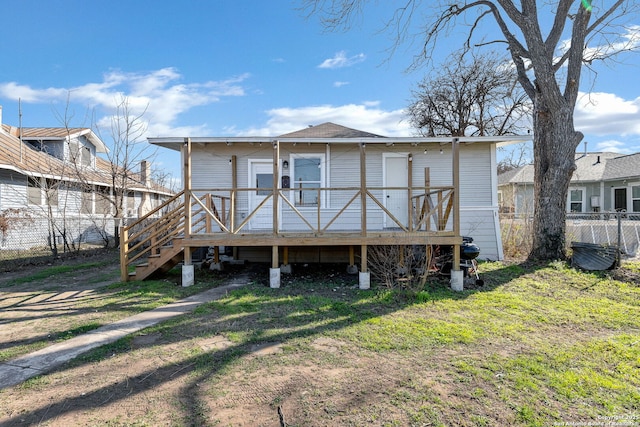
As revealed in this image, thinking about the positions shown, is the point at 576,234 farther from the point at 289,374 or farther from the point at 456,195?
the point at 289,374

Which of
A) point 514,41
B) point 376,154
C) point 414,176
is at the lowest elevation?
point 414,176

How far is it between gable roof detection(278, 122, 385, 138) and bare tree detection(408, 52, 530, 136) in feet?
34.6

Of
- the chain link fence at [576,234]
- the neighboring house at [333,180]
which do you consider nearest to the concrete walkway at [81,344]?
the neighboring house at [333,180]

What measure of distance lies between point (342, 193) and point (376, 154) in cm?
152

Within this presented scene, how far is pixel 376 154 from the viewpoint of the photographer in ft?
31.3

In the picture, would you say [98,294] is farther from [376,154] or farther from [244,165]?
[376,154]

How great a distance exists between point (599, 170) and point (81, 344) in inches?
998

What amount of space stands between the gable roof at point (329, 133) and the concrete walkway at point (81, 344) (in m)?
5.93

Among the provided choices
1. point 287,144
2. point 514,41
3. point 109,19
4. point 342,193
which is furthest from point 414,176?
point 109,19

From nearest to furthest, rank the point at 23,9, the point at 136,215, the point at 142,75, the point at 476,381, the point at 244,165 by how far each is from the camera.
Answer: the point at 476,381, the point at 244,165, the point at 23,9, the point at 142,75, the point at 136,215

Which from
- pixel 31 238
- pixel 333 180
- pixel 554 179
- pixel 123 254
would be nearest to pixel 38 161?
pixel 31 238

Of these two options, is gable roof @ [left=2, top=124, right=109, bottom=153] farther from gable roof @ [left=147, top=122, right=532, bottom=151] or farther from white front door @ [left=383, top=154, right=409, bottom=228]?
white front door @ [left=383, top=154, right=409, bottom=228]

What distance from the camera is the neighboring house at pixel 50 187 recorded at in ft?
38.2

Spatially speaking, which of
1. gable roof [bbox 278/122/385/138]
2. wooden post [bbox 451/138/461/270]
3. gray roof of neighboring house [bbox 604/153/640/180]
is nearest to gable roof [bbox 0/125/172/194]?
gable roof [bbox 278/122/385/138]
